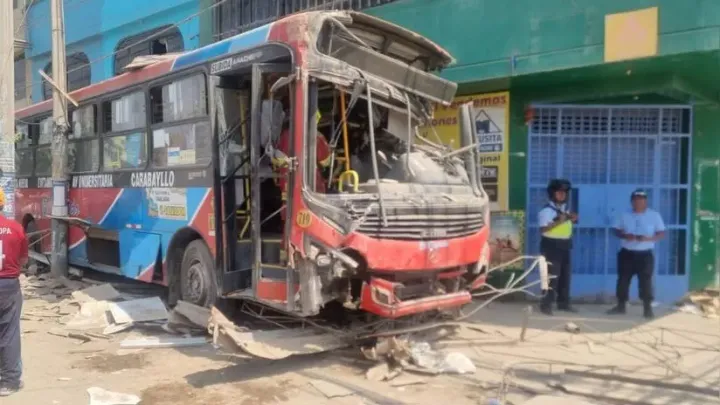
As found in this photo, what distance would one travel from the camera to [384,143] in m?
6.68

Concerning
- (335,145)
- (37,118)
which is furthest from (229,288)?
(37,118)

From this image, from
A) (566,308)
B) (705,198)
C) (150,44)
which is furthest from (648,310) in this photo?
(150,44)

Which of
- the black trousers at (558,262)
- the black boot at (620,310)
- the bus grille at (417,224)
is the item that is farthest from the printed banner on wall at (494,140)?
the bus grille at (417,224)

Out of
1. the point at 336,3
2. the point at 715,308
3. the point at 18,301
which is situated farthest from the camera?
the point at 336,3

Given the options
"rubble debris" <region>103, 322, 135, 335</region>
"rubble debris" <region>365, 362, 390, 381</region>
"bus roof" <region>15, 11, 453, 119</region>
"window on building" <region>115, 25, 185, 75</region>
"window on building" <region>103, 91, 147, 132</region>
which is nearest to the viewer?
"rubble debris" <region>365, 362, 390, 381</region>

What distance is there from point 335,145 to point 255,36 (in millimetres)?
1269

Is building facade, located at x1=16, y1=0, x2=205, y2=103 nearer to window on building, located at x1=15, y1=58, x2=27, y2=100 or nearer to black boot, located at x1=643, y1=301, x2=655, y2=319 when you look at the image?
window on building, located at x1=15, y1=58, x2=27, y2=100

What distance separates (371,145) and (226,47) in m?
1.97

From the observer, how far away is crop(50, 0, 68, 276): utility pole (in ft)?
33.1

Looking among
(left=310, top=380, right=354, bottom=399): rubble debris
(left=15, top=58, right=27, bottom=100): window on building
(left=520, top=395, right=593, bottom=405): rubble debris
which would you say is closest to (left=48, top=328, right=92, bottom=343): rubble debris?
(left=310, top=380, right=354, bottom=399): rubble debris

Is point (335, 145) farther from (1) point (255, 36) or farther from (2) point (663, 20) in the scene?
(2) point (663, 20)

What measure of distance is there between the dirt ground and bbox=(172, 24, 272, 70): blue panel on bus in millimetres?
2898

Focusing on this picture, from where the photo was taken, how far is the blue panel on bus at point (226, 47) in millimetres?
6164

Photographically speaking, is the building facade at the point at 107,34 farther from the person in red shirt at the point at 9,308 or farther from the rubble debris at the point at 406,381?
the rubble debris at the point at 406,381
